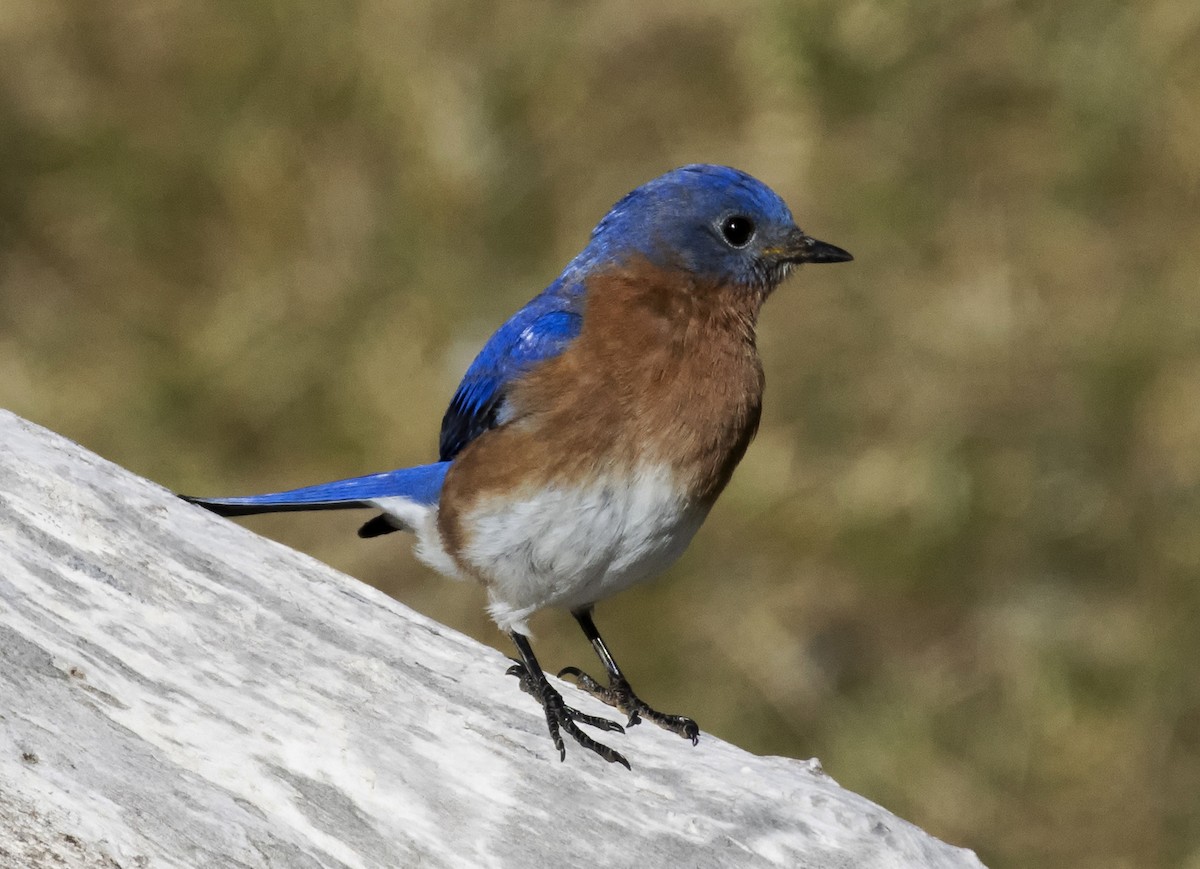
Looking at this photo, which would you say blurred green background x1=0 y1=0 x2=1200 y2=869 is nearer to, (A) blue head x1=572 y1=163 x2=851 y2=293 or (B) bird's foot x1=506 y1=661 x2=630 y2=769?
(A) blue head x1=572 y1=163 x2=851 y2=293

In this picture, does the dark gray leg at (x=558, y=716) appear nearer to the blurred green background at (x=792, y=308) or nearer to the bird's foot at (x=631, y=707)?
the bird's foot at (x=631, y=707)

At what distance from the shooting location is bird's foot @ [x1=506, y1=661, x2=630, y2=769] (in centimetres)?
330

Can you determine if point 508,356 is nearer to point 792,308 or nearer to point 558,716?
point 558,716

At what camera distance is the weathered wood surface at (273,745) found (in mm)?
2998

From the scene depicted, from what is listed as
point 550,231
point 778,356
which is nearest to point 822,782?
point 778,356

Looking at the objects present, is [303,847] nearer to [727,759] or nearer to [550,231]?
[727,759]

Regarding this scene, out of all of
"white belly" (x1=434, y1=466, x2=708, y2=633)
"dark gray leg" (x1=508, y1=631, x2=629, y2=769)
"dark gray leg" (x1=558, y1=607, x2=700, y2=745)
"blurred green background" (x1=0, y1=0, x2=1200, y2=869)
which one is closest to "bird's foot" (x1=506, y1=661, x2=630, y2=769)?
"dark gray leg" (x1=508, y1=631, x2=629, y2=769)

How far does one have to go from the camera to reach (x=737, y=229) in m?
4.37

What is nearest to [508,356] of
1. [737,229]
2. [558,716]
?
[737,229]

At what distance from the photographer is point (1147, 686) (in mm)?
5934

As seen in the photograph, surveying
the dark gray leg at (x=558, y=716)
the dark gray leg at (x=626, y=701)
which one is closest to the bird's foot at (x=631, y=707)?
the dark gray leg at (x=626, y=701)

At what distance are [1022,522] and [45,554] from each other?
14.0 feet

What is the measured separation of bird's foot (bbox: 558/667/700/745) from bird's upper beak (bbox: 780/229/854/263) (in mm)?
1252

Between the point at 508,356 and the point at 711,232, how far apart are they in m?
0.66
